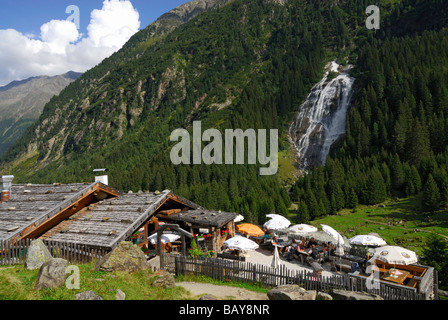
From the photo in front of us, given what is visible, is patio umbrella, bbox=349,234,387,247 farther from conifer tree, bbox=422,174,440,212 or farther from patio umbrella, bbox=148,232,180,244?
conifer tree, bbox=422,174,440,212

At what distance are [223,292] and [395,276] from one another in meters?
9.01

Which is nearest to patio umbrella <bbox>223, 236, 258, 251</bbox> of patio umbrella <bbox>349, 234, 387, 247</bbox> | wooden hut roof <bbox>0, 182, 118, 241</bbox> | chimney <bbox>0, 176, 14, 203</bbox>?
patio umbrella <bbox>349, 234, 387, 247</bbox>

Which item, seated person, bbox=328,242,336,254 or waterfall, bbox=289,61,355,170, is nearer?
seated person, bbox=328,242,336,254

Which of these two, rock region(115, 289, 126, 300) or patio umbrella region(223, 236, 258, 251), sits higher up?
rock region(115, 289, 126, 300)

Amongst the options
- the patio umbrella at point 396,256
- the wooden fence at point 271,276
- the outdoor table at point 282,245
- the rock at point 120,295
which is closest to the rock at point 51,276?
the rock at point 120,295

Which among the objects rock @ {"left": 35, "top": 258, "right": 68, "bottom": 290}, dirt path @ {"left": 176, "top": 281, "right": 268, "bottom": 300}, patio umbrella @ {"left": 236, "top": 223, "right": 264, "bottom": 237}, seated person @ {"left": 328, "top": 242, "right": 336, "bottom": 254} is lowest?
seated person @ {"left": 328, "top": 242, "right": 336, "bottom": 254}

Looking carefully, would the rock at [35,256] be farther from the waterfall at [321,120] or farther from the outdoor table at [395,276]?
the waterfall at [321,120]

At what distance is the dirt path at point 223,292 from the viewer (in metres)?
11.5

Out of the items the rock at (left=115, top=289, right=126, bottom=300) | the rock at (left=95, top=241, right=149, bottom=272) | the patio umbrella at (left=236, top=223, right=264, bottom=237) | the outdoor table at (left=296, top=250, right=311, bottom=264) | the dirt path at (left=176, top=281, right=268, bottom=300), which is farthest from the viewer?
the patio umbrella at (left=236, top=223, right=264, bottom=237)

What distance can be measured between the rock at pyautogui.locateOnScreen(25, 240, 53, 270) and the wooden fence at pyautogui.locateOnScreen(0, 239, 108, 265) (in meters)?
1.53

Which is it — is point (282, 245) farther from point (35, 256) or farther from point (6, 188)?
point (6, 188)

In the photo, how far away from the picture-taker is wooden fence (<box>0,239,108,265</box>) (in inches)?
467

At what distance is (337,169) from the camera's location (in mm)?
58438

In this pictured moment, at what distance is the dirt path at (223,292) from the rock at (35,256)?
6040 mm
